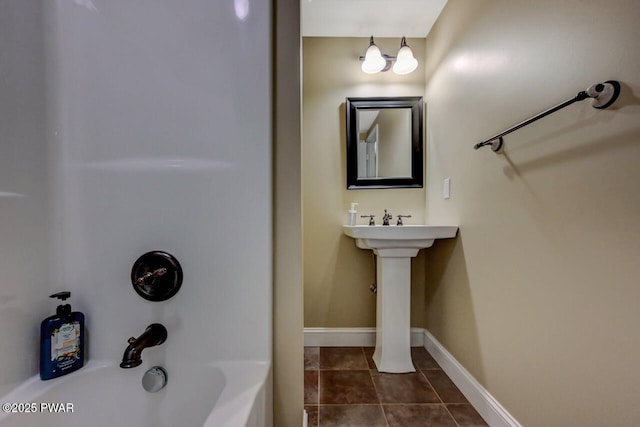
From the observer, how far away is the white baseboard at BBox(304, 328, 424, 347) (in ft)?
6.33

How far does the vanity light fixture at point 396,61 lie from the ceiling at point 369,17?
0.11 metres

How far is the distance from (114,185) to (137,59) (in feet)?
1.45

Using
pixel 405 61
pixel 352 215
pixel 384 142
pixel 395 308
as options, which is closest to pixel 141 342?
pixel 395 308

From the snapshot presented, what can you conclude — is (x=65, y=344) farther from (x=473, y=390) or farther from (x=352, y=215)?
(x=473, y=390)

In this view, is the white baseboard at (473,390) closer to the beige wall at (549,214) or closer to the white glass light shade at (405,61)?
the beige wall at (549,214)

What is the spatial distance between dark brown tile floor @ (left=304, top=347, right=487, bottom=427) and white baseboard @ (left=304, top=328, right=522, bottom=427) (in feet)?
0.15

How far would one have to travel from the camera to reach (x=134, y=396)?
811mm

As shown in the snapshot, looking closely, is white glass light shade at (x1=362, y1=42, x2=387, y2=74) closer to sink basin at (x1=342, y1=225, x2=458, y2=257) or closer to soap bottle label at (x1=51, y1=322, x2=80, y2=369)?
sink basin at (x1=342, y1=225, x2=458, y2=257)

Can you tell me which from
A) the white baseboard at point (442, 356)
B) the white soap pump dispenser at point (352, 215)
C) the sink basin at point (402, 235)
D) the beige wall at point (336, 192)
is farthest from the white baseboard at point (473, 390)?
the white soap pump dispenser at point (352, 215)

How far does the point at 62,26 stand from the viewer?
85cm

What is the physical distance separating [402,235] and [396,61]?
4.25ft

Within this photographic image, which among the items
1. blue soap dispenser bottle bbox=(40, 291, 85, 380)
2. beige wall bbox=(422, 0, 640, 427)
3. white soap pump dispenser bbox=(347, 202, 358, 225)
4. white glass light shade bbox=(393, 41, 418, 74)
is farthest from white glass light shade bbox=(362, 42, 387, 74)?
blue soap dispenser bottle bbox=(40, 291, 85, 380)

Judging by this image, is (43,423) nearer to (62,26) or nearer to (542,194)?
(62,26)

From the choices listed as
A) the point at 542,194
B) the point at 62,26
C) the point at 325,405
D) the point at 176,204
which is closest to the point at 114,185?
the point at 176,204
